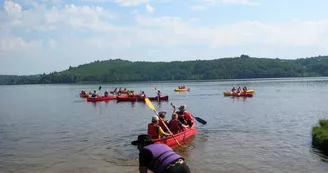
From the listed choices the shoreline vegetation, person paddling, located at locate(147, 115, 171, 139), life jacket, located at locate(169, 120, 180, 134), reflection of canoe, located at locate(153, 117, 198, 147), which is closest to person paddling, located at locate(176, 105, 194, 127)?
reflection of canoe, located at locate(153, 117, 198, 147)

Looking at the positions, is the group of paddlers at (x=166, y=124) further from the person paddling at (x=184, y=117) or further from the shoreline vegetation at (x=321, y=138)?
the shoreline vegetation at (x=321, y=138)

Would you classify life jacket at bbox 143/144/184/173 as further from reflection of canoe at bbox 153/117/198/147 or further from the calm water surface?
reflection of canoe at bbox 153/117/198/147

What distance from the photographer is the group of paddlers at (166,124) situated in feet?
54.2

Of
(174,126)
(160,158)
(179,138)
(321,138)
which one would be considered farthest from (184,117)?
(160,158)

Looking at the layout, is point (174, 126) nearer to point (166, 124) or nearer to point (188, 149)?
point (166, 124)

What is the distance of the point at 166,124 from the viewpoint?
19469 mm

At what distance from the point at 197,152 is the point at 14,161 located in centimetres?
882

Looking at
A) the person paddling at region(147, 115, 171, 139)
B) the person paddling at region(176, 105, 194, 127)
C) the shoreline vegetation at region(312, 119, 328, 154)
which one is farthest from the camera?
the person paddling at region(176, 105, 194, 127)

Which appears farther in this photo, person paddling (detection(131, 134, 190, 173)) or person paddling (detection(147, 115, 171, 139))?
person paddling (detection(147, 115, 171, 139))

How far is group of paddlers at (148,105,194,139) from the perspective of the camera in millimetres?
16520

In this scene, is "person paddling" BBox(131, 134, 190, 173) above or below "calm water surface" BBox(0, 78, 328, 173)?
above

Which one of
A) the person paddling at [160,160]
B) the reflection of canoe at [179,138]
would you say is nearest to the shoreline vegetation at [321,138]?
the reflection of canoe at [179,138]

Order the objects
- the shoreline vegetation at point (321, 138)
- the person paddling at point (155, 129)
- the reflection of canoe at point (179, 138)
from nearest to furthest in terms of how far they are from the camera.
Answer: the person paddling at point (155, 129)
the reflection of canoe at point (179, 138)
the shoreline vegetation at point (321, 138)

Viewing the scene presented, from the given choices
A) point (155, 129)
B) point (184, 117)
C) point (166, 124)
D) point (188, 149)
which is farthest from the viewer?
point (184, 117)
